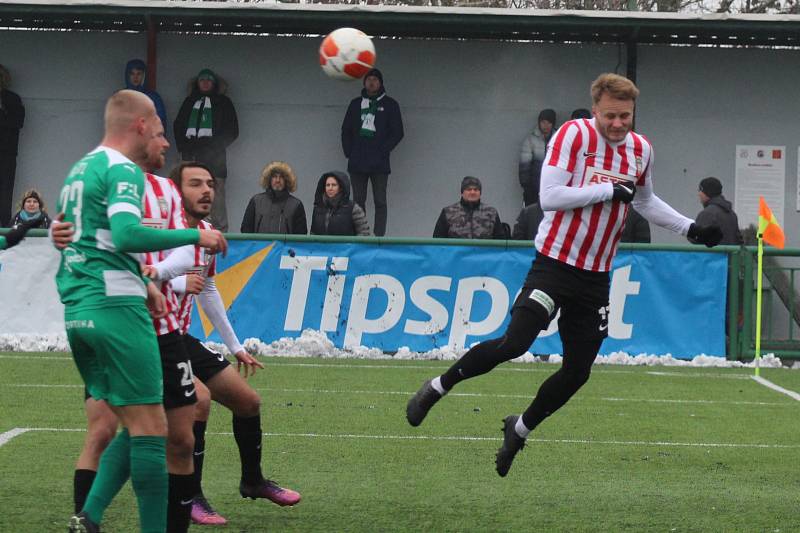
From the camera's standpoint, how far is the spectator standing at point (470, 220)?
50.6 ft

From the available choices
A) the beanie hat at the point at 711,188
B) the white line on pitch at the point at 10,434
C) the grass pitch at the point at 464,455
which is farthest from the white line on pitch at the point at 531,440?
the beanie hat at the point at 711,188

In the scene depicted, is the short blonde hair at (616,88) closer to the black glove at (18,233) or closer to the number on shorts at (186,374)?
the number on shorts at (186,374)

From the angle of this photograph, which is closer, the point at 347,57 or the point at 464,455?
the point at 464,455

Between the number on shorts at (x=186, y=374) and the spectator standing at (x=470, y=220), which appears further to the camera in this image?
the spectator standing at (x=470, y=220)

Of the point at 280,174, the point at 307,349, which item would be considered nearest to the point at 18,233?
the point at 307,349

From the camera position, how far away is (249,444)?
22.9ft

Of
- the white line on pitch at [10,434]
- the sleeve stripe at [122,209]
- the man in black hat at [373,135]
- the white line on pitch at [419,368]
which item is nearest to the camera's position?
the sleeve stripe at [122,209]

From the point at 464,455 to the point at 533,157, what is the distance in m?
9.90

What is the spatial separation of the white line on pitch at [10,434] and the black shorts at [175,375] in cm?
326

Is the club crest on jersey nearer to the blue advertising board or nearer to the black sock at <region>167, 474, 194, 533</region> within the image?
the black sock at <region>167, 474, 194, 533</region>

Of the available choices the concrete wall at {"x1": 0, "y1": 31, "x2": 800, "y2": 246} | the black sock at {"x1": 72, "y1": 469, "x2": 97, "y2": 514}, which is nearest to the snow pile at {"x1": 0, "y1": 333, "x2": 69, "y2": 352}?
the concrete wall at {"x1": 0, "y1": 31, "x2": 800, "y2": 246}

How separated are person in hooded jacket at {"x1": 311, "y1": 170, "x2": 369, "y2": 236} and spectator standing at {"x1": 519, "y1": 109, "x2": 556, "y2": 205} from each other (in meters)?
3.53

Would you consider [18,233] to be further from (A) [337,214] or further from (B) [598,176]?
(A) [337,214]

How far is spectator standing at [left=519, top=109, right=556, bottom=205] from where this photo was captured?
1814cm
